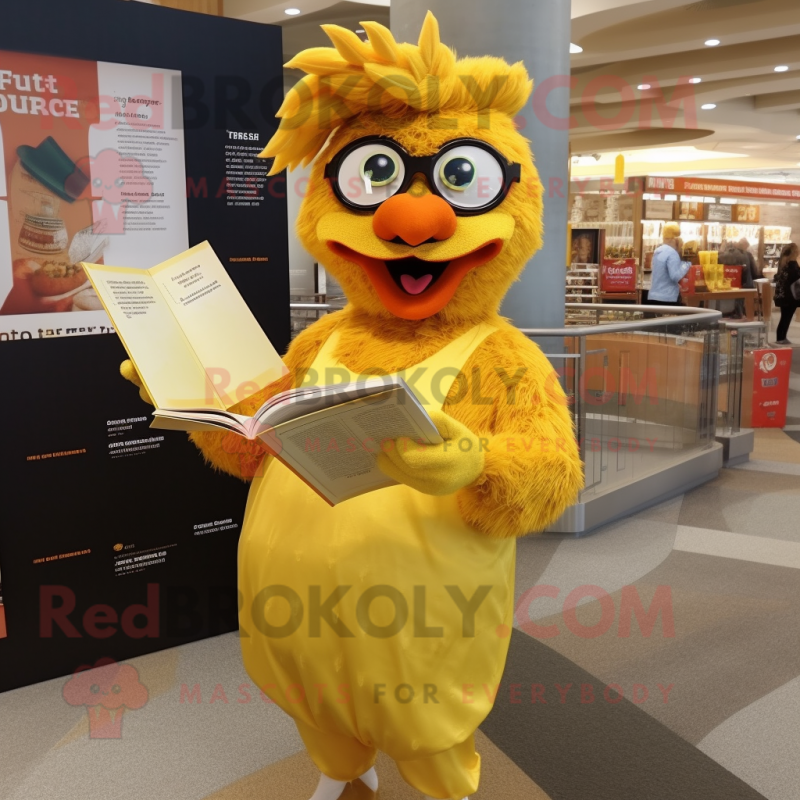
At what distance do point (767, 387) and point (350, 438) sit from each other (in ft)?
20.7

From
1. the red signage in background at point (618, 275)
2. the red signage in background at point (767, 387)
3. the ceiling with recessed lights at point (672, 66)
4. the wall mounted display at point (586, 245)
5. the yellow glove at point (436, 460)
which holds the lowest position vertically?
the red signage in background at point (767, 387)

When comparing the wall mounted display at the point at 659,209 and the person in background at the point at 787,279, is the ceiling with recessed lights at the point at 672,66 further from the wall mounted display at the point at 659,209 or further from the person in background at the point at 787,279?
the person in background at the point at 787,279

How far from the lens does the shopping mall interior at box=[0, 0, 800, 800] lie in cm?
168

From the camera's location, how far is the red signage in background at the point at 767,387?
21.4ft

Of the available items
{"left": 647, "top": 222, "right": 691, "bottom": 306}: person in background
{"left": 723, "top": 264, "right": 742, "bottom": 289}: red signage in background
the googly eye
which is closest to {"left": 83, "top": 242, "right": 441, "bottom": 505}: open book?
the googly eye

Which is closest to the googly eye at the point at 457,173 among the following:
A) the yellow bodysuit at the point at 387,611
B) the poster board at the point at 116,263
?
the yellow bodysuit at the point at 387,611

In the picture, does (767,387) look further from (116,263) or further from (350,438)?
(350,438)

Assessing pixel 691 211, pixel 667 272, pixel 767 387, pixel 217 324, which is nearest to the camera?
pixel 217 324

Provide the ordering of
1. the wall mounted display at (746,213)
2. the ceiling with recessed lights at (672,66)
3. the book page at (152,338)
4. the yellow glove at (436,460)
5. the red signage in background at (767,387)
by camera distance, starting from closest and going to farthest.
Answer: the yellow glove at (436,460) < the book page at (152,338) < the red signage in background at (767,387) < the ceiling with recessed lights at (672,66) < the wall mounted display at (746,213)

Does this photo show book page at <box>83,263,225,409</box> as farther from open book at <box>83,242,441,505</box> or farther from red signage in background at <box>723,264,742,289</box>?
red signage in background at <box>723,264,742,289</box>

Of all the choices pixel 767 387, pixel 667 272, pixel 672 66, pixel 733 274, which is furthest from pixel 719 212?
pixel 767 387

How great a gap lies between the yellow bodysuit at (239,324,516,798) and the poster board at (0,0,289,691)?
1315 millimetres

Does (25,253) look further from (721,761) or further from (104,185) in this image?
(721,761)

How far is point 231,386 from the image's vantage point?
1.74 m
